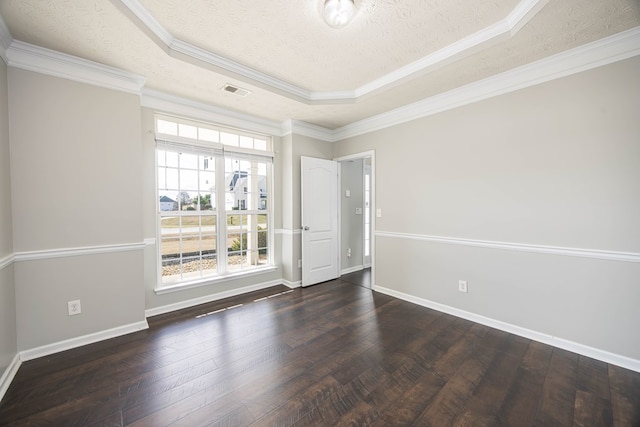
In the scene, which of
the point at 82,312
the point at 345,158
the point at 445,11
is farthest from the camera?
the point at 345,158

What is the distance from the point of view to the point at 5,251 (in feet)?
6.21

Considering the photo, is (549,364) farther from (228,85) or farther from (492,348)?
(228,85)

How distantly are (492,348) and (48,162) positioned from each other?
4.21 m

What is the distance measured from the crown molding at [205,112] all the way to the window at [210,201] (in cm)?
13

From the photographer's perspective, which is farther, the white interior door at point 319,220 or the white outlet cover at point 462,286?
the white interior door at point 319,220

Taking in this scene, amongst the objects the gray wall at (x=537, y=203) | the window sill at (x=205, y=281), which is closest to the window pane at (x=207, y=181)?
the window sill at (x=205, y=281)

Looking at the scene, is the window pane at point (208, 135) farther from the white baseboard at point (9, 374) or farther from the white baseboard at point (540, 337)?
the white baseboard at point (540, 337)

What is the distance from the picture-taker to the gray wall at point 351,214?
4613 millimetres

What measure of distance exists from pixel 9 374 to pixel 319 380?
2.27 metres

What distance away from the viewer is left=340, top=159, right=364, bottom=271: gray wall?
4.61m

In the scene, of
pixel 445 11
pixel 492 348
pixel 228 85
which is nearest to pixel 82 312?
pixel 228 85

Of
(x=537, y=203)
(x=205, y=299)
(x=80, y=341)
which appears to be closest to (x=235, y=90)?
(x=205, y=299)

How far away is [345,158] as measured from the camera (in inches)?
168

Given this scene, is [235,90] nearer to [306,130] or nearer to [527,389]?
[306,130]
